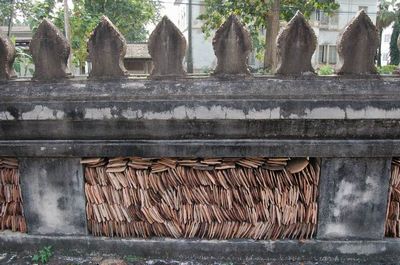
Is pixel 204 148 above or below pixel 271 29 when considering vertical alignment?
below

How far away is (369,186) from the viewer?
9.13ft

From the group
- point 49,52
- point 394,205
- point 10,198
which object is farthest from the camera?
point 10,198

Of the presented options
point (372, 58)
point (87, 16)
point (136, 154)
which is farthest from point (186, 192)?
point (87, 16)

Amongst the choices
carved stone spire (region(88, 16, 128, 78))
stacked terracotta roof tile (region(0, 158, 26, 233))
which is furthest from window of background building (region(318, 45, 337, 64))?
stacked terracotta roof tile (region(0, 158, 26, 233))

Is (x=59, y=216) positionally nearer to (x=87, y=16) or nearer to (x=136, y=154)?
(x=136, y=154)

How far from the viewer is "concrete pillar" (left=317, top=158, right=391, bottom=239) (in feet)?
9.04

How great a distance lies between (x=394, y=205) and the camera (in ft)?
9.52

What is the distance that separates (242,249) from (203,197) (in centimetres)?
52

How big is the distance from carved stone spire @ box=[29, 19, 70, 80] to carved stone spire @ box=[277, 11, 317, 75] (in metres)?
1.66

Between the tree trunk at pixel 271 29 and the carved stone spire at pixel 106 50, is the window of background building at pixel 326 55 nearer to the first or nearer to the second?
the tree trunk at pixel 271 29

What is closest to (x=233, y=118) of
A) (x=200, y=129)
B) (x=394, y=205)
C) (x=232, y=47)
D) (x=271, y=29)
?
(x=200, y=129)

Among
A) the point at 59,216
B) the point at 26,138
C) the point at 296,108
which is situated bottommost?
the point at 59,216

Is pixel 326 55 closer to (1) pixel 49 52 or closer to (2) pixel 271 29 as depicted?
(2) pixel 271 29

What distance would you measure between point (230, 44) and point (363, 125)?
1153 millimetres
